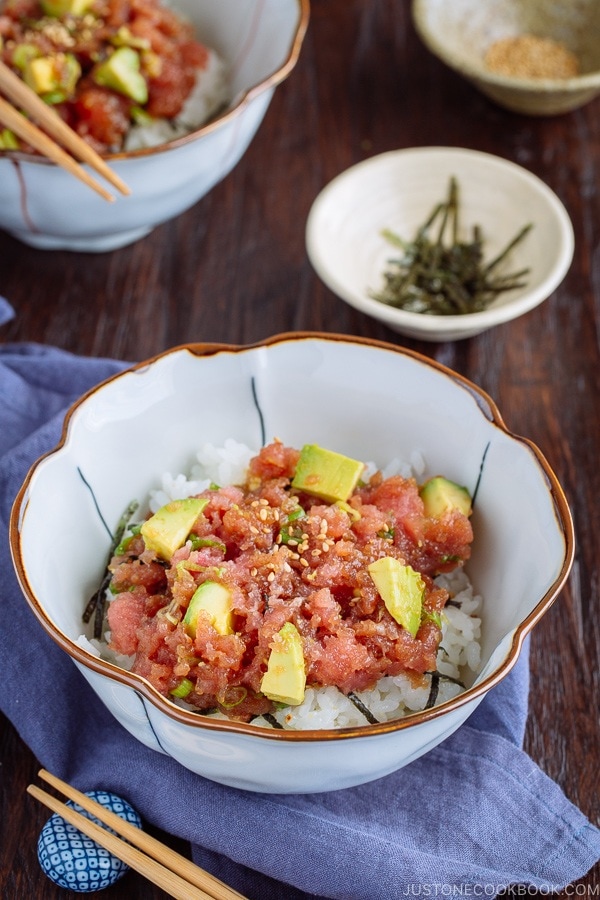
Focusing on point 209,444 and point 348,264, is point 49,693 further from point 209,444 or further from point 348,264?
point 348,264

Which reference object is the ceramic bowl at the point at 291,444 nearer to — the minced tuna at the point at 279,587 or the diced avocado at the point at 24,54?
the minced tuna at the point at 279,587

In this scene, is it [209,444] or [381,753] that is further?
[209,444]

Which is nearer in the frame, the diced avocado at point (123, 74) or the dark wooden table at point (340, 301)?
the dark wooden table at point (340, 301)

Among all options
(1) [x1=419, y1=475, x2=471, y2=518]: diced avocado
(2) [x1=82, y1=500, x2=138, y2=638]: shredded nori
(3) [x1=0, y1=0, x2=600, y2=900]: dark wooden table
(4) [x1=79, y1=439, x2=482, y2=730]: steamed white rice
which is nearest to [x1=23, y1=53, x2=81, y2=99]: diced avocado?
(3) [x1=0, y1=0, x2=600, y2=900]: dark wooden table

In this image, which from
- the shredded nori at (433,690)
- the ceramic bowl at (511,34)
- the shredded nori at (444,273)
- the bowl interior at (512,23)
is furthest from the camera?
the bowl interior at (512,23)

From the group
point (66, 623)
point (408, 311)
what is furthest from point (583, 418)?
point (66, 623)

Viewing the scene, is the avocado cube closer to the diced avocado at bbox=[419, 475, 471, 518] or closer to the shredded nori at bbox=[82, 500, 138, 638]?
the shredded nori at bbox=[82, 500, 138, 638]

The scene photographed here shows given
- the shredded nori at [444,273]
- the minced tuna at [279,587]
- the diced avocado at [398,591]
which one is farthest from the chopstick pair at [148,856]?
the shredded nori at [444,273]
